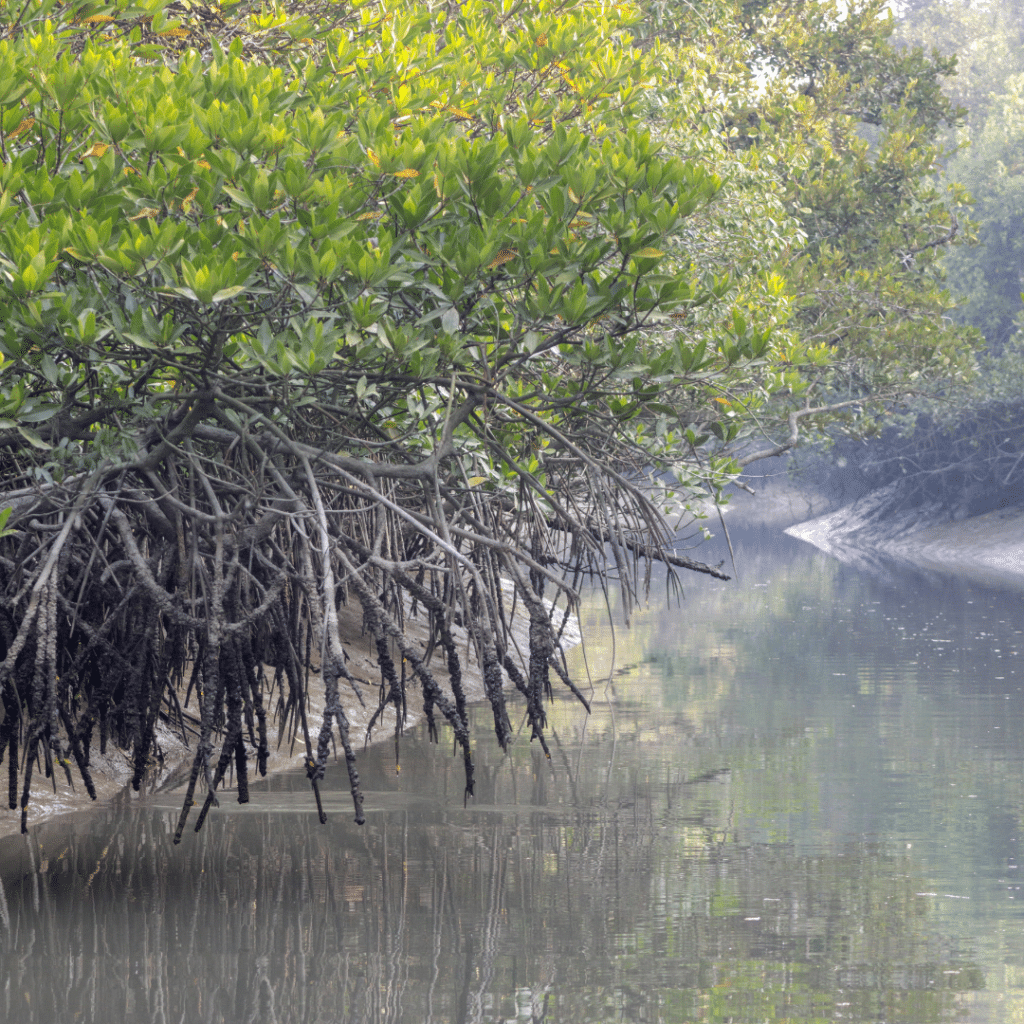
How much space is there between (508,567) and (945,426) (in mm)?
30445

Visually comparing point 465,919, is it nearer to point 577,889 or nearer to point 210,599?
point 577,889

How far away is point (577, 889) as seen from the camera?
21.4 feet

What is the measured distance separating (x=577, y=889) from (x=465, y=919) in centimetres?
65

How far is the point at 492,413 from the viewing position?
21.9 feet

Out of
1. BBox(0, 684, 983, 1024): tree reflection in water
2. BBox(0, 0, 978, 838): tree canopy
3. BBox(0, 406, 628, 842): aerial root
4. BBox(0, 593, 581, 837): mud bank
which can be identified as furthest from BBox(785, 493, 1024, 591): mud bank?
BBox(0, 406, 628, 842): aerial root

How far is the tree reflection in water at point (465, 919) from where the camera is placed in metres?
5.20

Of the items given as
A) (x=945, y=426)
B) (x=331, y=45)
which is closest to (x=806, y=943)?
(x=331, y=45)

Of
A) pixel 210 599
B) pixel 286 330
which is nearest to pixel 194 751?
pixel 210 599

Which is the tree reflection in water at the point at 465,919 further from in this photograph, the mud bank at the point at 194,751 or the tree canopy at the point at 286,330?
the tree canopy at the point at 286,330

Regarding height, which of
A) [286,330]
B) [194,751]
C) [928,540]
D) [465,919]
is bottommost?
[465,919]

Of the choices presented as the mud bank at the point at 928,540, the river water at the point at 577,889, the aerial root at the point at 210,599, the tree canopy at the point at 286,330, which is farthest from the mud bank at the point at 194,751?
the mud bank at the point at 928,540

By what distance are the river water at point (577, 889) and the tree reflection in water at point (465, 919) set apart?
17 millimetres

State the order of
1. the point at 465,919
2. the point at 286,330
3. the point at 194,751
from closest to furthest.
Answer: the point at 286,330 → the point at 465,919 → the point at 194,751

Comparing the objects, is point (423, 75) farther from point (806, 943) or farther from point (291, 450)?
point (806, 943)
